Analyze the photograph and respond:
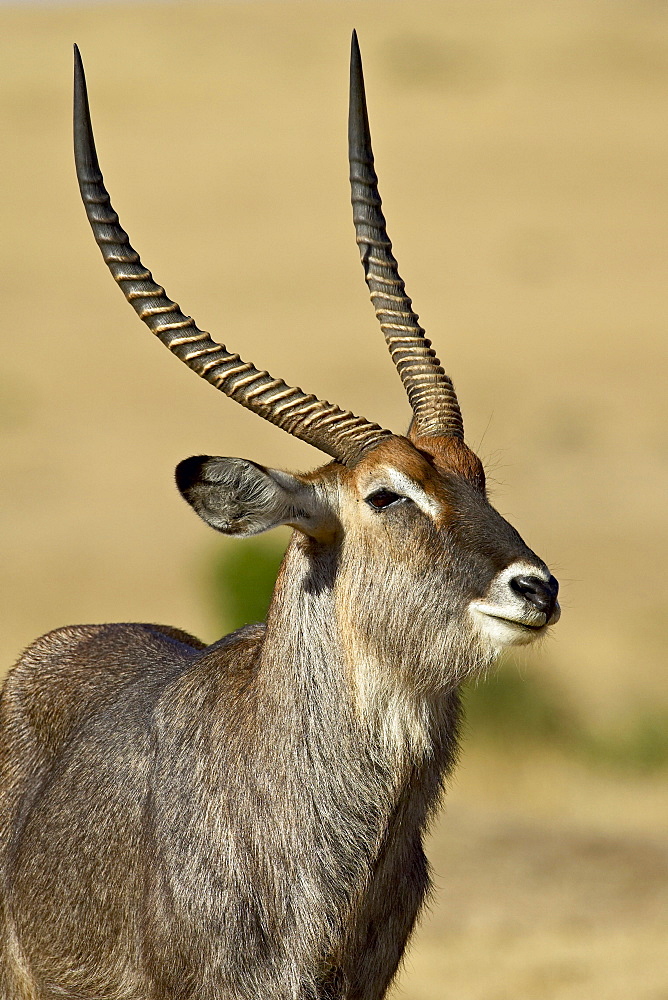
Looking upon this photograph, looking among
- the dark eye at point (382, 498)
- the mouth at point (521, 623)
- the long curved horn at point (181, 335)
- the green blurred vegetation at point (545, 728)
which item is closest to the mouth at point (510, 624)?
the mouth at point (521, 623)

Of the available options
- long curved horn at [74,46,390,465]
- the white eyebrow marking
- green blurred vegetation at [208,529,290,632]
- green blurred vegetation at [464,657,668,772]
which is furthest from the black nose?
green blurred vegetation at [208,529,290,632]

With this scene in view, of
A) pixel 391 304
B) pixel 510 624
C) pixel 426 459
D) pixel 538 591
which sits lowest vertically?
pixel 510 624

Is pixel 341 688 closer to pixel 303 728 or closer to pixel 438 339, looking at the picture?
pixel 303 728

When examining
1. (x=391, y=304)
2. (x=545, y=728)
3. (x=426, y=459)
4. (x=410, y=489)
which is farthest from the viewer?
(x=545, y=728)

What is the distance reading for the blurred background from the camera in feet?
34.9

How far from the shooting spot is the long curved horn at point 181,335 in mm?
5285

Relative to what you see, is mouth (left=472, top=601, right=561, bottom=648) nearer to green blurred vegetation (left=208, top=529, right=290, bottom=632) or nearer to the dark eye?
the dark eye

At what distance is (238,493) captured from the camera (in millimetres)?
5246

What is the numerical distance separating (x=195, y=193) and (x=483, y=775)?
47685mm

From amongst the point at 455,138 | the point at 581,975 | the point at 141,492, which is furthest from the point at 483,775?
the point at 455,138

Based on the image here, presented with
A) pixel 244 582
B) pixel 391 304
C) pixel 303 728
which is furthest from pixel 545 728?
pixel 303 728

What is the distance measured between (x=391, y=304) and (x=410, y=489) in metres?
1.13

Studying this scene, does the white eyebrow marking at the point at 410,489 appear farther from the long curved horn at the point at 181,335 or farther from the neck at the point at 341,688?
the neck at the point at 341,688

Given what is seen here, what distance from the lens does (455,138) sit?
2534 inches
